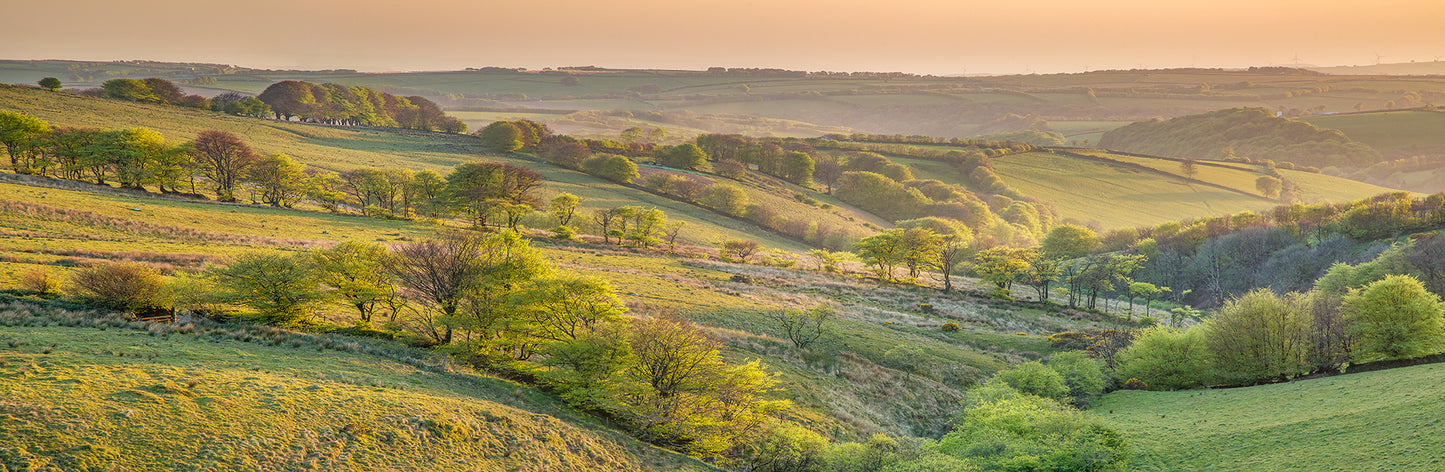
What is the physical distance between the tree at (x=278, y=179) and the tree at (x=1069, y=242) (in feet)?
376

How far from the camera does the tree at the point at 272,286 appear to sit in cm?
3322

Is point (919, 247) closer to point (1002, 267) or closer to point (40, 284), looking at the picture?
point (1002, 267)

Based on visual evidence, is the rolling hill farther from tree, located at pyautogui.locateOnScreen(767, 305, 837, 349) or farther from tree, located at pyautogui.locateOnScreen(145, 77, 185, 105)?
tree, located at pyautogui.locateOnScreen(145, 77, 185, 105)

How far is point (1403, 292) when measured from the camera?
130 feet

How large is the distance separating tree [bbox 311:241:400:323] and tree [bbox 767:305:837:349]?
27.2 metres

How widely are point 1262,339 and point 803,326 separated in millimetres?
30006

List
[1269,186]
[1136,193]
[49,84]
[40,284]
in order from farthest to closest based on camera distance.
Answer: [1269,186] < [1136,193] < [49,84] < [40,284]

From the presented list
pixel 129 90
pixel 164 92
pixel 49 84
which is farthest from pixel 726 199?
pixel 49 84

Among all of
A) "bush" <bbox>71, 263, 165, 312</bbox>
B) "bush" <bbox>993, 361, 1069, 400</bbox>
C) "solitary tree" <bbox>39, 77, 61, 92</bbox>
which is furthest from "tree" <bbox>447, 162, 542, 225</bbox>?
"solitary tree" <bbox>39, 77, 61, 92</bbox>

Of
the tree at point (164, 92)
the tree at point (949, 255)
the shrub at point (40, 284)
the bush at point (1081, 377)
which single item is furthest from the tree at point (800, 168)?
the shrub at point (40, 284)

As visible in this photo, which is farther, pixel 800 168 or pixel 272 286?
pixel 800 168

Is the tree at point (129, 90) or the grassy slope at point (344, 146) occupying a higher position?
the tree at point (129, 90)

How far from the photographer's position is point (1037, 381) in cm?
4150

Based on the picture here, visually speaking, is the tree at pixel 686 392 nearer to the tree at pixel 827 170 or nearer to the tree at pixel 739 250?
the tree at pixel 739 250
